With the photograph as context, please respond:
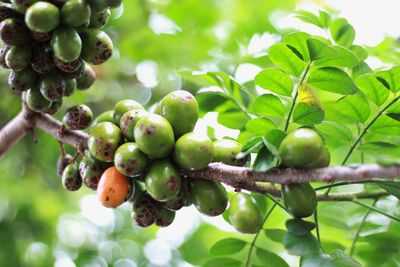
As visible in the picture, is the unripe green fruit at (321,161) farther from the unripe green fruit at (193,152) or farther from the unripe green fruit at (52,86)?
the unripe green fruit at (52,86)

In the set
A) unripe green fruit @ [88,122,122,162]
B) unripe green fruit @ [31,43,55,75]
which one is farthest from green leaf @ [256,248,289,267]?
unripe green fruit @ [31,43,55,75]

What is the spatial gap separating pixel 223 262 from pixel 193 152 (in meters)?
0.66

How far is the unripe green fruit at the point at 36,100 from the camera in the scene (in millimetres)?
1927

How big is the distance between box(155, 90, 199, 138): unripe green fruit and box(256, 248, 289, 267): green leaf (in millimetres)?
633

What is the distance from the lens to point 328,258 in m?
1.64

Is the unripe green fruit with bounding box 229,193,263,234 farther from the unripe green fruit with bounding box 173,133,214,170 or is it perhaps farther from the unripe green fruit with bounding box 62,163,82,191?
the unripe green fruit with bounding box 62,163,82,191

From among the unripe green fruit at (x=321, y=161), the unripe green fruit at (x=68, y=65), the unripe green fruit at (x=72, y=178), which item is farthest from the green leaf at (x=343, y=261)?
the unripe green fruit at (x=68, y=65)

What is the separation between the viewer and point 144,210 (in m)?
1.83

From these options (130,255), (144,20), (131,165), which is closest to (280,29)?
(144,20)

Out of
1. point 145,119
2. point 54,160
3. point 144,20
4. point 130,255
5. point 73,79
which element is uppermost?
point 145,119

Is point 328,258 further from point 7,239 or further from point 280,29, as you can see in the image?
point 7,239

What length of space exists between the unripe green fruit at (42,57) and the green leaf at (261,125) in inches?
31.1

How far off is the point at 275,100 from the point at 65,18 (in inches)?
32.8

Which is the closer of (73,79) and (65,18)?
(65,18)
